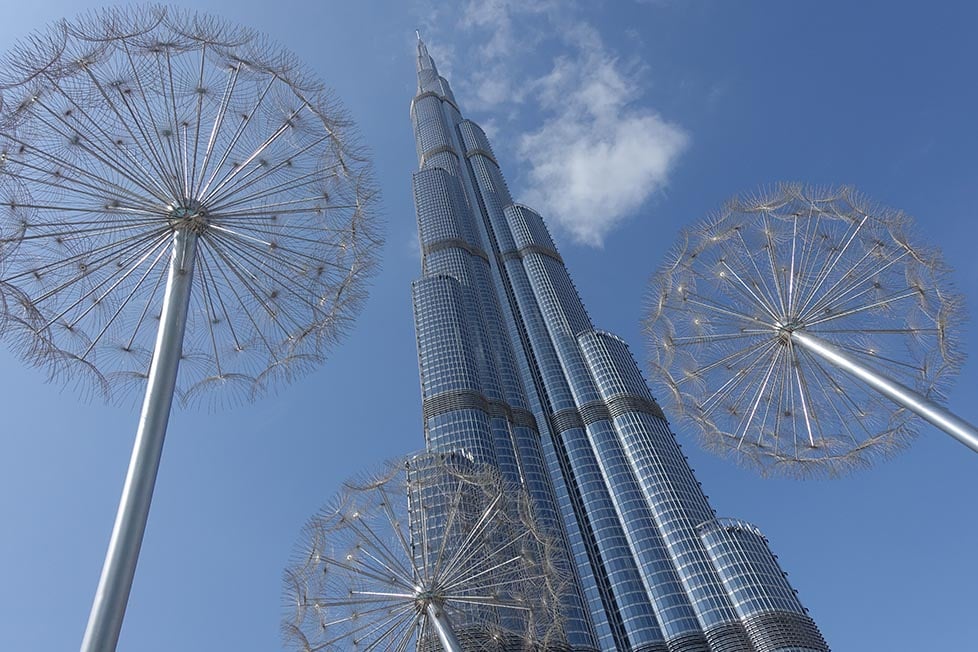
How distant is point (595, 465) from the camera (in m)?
150

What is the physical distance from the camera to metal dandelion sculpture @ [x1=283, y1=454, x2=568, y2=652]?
23828mm

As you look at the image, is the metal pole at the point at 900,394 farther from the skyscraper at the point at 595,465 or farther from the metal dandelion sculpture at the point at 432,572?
the skyscraper at the point at 595,465

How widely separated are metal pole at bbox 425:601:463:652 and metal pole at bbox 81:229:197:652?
13270mm

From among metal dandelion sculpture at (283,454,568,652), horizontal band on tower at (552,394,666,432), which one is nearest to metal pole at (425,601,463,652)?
metal dandelion sculpture at (283,454,568,652)

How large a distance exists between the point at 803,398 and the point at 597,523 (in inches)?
4639

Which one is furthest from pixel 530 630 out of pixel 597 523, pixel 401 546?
pixel 597 523

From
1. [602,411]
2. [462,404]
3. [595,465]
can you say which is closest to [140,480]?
[462,404]

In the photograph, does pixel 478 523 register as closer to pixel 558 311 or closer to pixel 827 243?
pixel 827 243

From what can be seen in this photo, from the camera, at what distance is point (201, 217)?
16188 millimetres

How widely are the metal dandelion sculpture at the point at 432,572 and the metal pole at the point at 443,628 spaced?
0.03 metres

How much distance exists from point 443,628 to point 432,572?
253cm

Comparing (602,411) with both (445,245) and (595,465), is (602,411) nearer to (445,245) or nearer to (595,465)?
(595,465)

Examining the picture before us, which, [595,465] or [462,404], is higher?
[462,404]

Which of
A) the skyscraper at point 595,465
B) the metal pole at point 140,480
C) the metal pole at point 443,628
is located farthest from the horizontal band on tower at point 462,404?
the metal pole at point 140,480
